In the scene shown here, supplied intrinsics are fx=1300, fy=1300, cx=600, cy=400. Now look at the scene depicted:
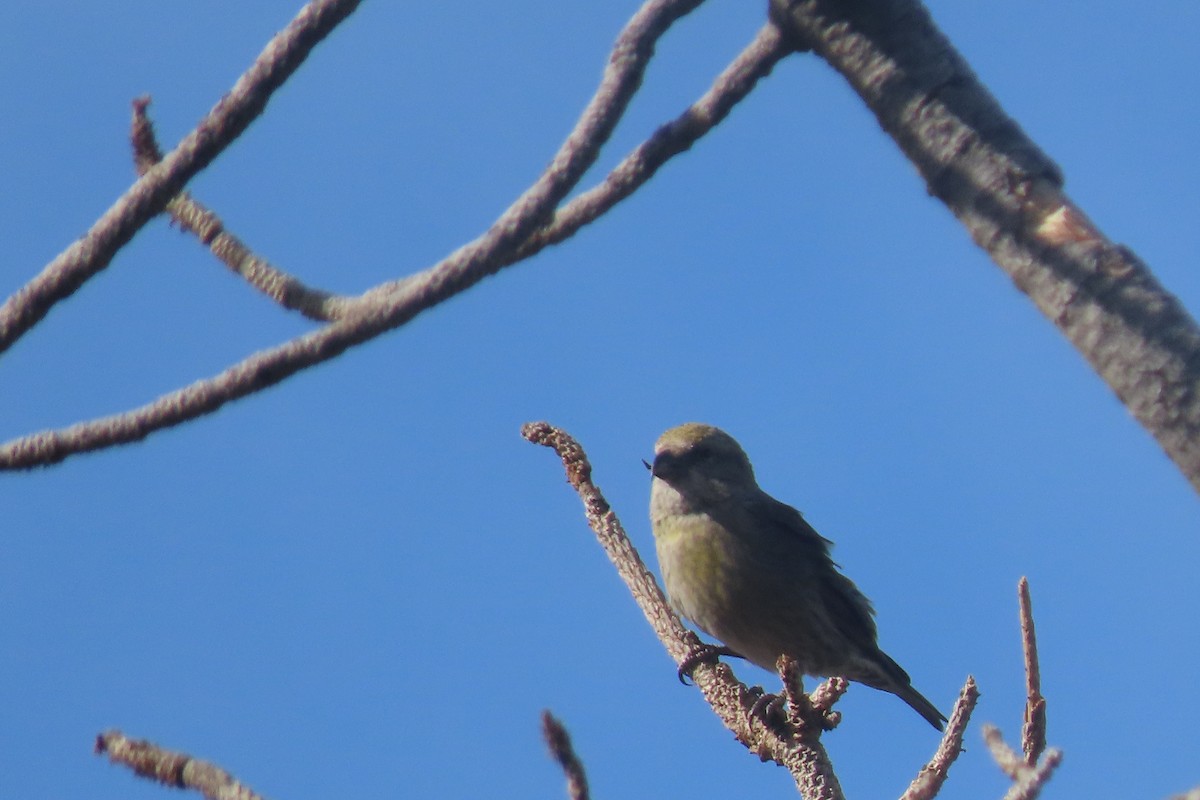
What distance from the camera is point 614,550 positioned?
4.76 meters

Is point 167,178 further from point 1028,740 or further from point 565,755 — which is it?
point 1028,740

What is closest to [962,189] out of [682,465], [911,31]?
[911,31]

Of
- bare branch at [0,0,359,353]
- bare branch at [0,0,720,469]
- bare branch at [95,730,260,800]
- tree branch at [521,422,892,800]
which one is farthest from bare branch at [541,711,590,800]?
tree branch at [521,422,892,800]

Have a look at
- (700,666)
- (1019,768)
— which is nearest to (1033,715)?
(1019,768)

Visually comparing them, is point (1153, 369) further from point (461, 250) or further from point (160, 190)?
point (160, 190)

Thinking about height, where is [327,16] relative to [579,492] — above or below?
below

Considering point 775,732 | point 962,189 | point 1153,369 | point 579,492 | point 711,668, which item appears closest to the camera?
point 1153,369

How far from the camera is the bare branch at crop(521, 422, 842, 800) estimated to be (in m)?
3.64

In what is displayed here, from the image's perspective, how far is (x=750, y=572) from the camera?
6.96 metres

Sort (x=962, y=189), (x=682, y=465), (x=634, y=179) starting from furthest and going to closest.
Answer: (x=682, y=465), (x=634, y=179), (x=962, y=189)

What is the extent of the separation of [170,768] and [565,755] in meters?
0.74

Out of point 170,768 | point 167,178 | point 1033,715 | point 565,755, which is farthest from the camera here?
point 1033,715

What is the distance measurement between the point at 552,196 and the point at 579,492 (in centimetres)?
320

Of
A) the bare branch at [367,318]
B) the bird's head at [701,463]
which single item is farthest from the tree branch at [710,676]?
the bird's head at [701,463]
